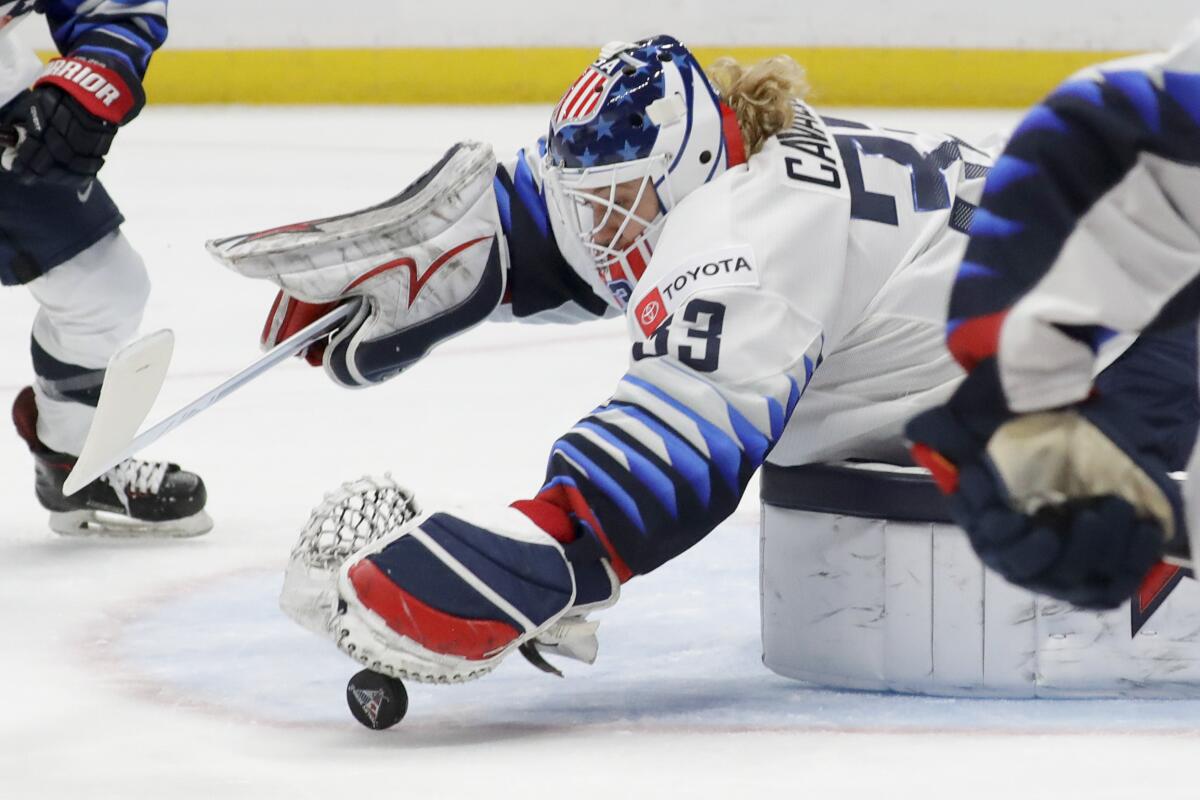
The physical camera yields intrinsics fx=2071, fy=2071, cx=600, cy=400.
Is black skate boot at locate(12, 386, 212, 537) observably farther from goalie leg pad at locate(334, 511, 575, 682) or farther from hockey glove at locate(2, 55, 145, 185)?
goalie leg pad at locate(334, 511, 575, 682)

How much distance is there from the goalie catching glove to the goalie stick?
18.5 inches

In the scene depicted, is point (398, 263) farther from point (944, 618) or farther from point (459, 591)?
point (944, 618)

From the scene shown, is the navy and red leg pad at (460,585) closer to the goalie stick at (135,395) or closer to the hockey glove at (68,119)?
the goalie stick at (135,395)

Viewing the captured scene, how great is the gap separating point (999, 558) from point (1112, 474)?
0.06 metres

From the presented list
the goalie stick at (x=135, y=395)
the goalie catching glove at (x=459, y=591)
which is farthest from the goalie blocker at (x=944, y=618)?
the goalie stick at (x=135, y=395)

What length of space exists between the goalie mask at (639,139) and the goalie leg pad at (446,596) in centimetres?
34

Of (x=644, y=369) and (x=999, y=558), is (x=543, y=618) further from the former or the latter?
(x=999, y=558)

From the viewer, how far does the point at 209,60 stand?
8.31 meters

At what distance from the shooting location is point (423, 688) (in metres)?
1.88

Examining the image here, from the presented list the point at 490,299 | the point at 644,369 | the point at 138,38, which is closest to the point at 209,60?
the point at 138,38

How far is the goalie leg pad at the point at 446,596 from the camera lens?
165 cm

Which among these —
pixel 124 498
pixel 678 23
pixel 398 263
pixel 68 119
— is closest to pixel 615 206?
pixel 398 263

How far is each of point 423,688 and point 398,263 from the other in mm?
466

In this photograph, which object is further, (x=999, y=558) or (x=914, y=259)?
(x=914, y=259)
